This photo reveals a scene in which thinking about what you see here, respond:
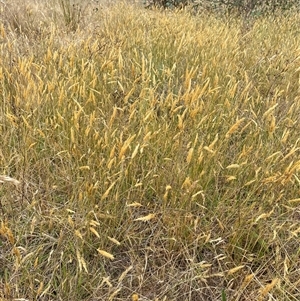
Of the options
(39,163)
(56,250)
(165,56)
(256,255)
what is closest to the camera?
(56,250)

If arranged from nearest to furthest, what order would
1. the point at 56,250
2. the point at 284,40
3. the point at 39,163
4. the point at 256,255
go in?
the point at 56,250 → the point at 256,255 → the point at 39,163 → the point at 284,40

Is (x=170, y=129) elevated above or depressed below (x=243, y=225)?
above

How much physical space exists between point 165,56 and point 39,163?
119 cm

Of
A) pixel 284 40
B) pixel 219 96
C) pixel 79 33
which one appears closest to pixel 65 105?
pixel 219 96

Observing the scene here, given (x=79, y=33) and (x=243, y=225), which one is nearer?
(x=243, y=225)

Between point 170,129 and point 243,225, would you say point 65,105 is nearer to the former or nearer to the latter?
point 170,129

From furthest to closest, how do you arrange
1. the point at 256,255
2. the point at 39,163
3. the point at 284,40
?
the point at 284,40 → the point at 39,163 → the point at 256,255

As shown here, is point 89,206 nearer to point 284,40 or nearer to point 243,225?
point 243,225

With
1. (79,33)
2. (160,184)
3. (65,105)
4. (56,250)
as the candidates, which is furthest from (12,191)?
(79,33)

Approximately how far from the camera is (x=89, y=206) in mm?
1172

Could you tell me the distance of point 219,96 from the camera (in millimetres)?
1680

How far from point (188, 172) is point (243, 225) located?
0.26 metres

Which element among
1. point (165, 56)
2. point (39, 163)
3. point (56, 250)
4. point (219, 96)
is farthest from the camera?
point (165, 56)

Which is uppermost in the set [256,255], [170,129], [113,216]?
[170,129]
